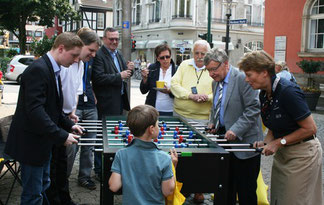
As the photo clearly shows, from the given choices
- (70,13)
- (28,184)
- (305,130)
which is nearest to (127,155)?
(28,184)

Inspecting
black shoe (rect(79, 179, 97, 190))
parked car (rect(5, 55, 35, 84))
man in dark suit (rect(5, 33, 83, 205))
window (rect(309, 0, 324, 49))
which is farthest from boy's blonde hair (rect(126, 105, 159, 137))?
parked car (rect(5, 55, 35, 84))

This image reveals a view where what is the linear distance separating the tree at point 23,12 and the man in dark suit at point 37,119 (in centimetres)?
2559

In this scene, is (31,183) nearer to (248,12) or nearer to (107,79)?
(107,79)

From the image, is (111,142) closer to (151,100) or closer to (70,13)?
(151,100)

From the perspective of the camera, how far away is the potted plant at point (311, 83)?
1366 cm

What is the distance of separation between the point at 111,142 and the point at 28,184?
0.82 m

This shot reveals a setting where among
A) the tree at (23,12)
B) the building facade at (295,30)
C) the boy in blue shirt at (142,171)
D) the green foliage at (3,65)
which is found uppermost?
the tree at (23,12)

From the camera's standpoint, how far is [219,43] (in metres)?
36.3

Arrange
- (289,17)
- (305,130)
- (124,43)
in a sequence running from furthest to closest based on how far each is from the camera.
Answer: (289,17) → (124,43) → (305,130)

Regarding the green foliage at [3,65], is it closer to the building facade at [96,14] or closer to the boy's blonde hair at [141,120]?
the building facade at [96,14]

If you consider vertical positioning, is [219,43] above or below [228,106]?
above

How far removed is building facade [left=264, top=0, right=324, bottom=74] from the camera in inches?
659

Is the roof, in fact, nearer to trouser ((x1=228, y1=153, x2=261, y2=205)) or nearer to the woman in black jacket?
the woman in black jacket

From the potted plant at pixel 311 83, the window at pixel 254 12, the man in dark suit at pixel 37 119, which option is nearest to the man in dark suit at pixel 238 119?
the man in dark suit at pixel 37 119
